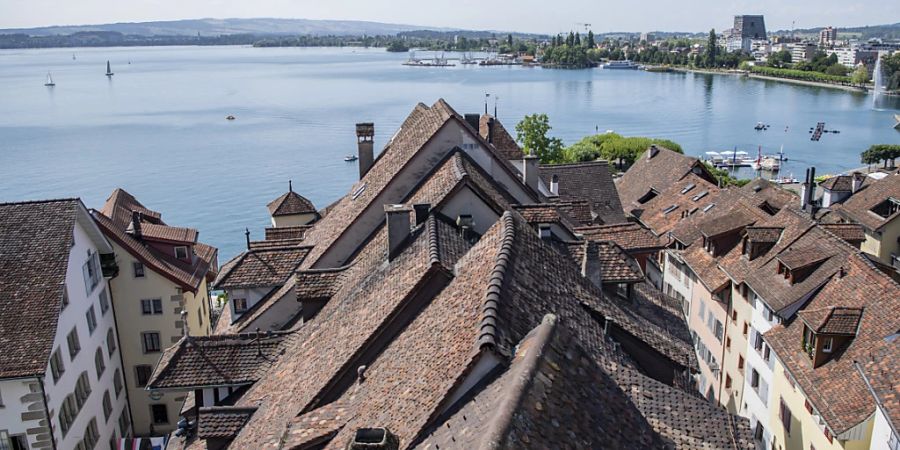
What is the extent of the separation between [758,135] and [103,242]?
145 metres

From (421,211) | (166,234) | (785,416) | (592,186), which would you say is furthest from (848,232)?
(166,234)

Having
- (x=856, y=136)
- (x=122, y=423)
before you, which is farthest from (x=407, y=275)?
(x=856, y=136)

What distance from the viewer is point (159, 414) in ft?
112

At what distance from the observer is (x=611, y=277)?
2378 centimetres

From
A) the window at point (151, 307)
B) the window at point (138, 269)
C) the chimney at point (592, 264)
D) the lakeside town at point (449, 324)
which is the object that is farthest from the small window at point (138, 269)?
the chimney at point (592, 264)

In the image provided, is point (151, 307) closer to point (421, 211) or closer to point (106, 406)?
point (106, 406)

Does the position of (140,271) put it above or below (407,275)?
below

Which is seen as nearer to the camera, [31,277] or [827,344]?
[31,277]

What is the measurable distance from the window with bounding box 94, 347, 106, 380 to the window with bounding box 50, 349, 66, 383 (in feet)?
13.6

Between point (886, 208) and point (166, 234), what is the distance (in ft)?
152

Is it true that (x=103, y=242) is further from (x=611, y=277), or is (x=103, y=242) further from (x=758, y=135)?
(x=758, y=135)

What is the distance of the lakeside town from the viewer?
12.0 m

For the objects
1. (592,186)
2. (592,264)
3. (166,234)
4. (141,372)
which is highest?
(592,264)

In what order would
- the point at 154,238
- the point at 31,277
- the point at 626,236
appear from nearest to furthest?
the point at 31,277 → the point at 626,236 → the point at 154,238
